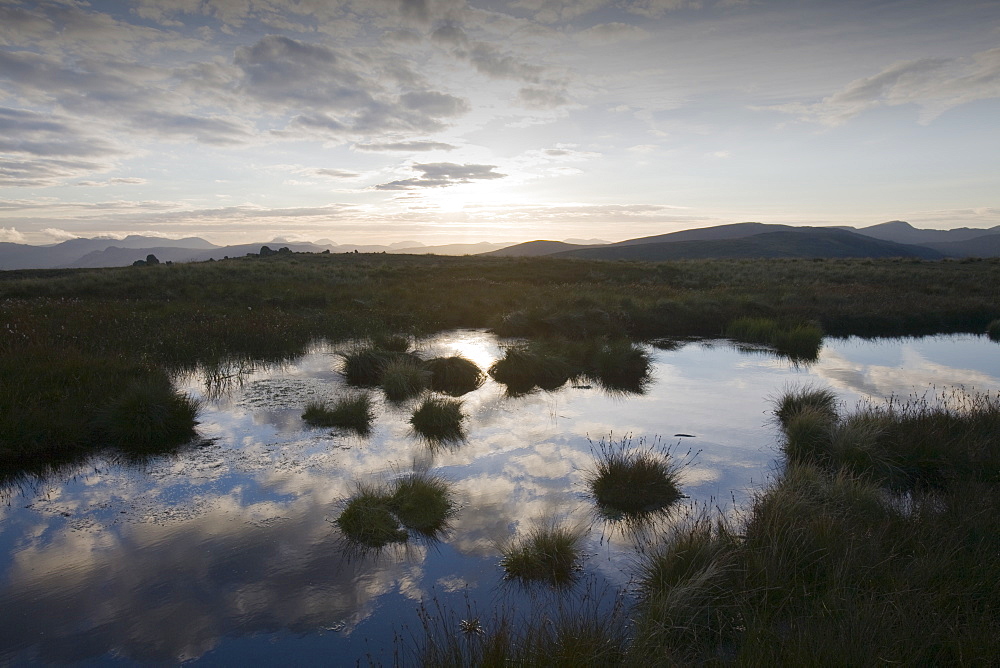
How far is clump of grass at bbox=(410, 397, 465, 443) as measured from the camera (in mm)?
9680

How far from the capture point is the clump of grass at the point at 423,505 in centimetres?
637

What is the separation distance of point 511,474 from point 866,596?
4518mm

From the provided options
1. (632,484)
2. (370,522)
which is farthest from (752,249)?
(370,522)

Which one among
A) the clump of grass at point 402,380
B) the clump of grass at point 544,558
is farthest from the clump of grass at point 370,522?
the clump of grass at point 402,380

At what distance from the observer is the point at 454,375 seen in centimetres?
1345

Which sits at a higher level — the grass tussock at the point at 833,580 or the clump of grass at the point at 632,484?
the grass tussock at the point at 833,580

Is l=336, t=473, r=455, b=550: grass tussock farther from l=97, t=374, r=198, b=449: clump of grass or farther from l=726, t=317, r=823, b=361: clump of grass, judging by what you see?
l=726, t=317, r=823, b=361: clump of grass

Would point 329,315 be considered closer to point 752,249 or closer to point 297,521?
point 297,521

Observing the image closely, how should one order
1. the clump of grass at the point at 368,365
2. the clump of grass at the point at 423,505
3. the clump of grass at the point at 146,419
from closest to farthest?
the clump of grass at the point at 423,505
the clump of grass at the point at 146,419
the clump of grass at the point at 368,365

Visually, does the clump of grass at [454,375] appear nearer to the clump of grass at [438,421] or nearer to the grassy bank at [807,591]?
the clump of grass at [438,421]

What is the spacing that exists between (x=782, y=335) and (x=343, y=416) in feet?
49.0

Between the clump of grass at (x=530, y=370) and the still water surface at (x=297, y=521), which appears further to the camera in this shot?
the clump of grass at (x=530, y=370)

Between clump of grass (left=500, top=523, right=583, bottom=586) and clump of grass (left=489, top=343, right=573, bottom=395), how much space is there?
746 centimetres

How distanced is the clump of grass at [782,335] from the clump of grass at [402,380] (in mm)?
11263
